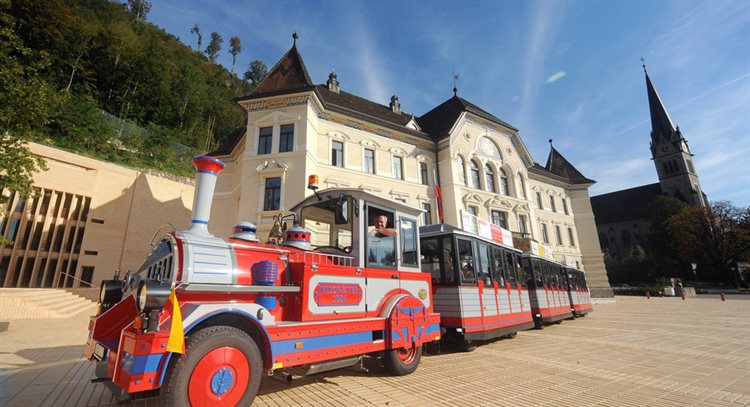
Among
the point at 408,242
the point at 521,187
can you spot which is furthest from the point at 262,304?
the point at 521,187

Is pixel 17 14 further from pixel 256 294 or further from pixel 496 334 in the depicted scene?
pixel 496 334

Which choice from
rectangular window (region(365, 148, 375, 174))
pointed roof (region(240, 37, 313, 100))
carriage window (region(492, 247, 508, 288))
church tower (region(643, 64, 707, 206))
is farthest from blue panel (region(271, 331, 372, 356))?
church tower (region(643, 64, 707, 206))

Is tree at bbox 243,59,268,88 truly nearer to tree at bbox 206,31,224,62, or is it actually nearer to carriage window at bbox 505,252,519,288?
tree at bbox 206,31,224,62

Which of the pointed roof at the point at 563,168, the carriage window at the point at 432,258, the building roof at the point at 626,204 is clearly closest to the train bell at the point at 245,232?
the carriage window at the point at 432,258

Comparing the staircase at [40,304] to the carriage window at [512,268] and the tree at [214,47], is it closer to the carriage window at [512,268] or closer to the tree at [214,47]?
the carriage window at [512,268]

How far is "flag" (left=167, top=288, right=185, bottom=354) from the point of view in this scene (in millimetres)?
2670

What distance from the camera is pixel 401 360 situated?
525 centimetres

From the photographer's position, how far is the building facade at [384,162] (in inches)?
674

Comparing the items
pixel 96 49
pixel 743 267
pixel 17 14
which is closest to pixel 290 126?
pixel 17 14

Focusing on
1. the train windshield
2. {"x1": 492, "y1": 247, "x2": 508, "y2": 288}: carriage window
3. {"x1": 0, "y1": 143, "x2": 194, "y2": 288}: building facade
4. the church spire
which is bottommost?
{"x1": 492, "y1": 247, "x2": 508, "y2": 288}: carriage window

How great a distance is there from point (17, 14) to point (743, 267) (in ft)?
292

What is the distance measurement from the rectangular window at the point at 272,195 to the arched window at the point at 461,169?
1337 centimetres

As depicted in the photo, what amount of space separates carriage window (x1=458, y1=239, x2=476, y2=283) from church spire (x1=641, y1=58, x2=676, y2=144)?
81859 mm

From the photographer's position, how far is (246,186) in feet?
56.0
